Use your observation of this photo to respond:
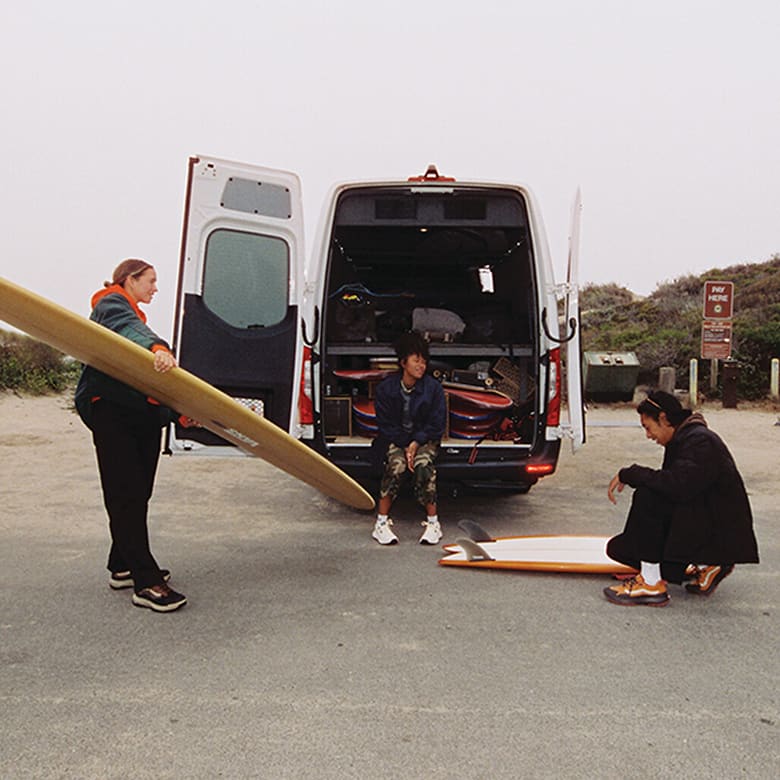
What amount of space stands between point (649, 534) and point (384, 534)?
5.94 feet

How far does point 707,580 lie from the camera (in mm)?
4008

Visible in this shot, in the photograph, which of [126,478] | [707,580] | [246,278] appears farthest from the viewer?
[246,278]

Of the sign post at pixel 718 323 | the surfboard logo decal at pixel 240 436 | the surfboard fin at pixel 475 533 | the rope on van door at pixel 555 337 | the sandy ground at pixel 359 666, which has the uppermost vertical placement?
the sign post at pixel 718 323

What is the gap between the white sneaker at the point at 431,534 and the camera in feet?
16.6

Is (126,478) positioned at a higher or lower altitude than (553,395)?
lower

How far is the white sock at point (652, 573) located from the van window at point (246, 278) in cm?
296

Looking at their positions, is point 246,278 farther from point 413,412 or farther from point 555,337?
point 555,337

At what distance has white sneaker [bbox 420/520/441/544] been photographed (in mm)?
5055

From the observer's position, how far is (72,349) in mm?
3447

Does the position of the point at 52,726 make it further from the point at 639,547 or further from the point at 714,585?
the point at 714,585

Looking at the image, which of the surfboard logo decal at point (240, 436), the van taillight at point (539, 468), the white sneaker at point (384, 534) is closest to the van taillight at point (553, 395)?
the van taillight at point (539, 468)

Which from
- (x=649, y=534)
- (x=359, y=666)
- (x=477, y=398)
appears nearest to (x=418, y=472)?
(x=477, y=398)

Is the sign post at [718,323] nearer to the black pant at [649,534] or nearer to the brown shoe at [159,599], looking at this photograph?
the black pant at [649,534]

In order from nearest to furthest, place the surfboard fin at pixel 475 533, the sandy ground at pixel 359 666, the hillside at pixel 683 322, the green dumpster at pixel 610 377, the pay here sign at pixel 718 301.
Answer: the sandy ground at pixel 359 666 < the surfboard fin at pixel 475 533 < the pay here sign at pixel 718 301 < the green dumpster at pixel 610 377 < the hillside at pixel 683 322
